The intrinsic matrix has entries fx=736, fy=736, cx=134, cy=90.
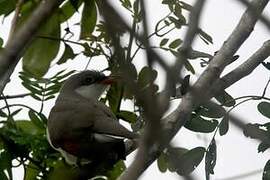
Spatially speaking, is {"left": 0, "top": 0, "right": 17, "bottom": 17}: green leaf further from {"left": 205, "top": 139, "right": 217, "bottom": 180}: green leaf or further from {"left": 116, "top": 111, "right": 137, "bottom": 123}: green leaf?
{"left": 205, "top": 139, "right": 217, "bottom": 180}: green leaf

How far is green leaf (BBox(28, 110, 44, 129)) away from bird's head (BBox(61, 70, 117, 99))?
62cm

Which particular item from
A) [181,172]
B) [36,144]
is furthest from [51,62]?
[181,172]

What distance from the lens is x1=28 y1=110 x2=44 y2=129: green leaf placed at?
466cm

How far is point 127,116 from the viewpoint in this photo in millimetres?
4727

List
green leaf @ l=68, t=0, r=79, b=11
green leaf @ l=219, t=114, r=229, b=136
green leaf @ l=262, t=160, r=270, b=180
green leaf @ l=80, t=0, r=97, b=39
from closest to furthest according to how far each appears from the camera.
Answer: green leaf @ l=262, t=160, r=270, b=180 → green leaf @ l=219, t=114, r=229, b=136 → green leaf @ l=68, t=0, r=79, b=11 → green leaf @ l=80, t=0, r=97, b=39

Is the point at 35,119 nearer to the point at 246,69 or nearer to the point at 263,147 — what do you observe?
the point at 246,69

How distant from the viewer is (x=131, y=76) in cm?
133

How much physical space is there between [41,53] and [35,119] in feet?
1.47

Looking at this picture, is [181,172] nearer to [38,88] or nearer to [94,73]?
[38,88]

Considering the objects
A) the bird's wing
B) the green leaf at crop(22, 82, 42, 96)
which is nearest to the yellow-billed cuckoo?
the bird's wing

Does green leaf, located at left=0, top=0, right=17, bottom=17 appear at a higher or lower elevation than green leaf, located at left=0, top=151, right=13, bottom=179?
higher

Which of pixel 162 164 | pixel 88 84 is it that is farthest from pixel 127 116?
pixel 88 84

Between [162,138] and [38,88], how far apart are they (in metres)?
3.32

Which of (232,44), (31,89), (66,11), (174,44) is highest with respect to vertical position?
(232,44)
